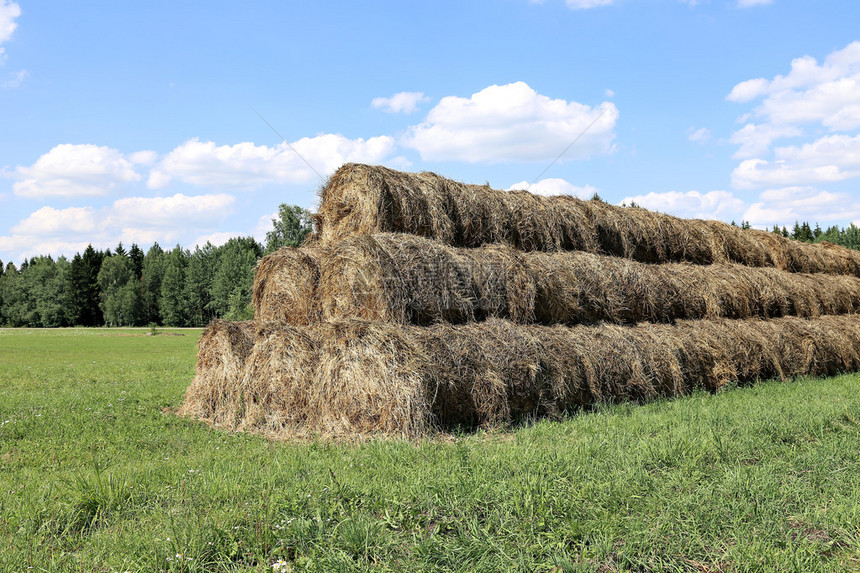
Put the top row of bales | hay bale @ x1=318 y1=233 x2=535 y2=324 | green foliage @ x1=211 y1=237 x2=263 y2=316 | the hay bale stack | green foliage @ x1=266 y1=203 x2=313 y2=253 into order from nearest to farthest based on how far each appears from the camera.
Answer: the hay bale stack, hay bale @ x1=318 y1=233 x2=535 y2=324, the top row of bales, green foliage @ x1=266 y1=203 x2=313 y2=253, green foliage @ x1=211 y1=237 x2=263 y2=316

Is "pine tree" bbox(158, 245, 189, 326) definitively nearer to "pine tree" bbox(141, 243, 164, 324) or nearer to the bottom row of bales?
"pine tree" bbox(141, 243, 164, 324)

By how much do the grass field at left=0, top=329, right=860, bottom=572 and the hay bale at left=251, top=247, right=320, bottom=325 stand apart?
136 inches

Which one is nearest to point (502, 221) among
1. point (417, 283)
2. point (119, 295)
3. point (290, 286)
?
point (417, 283)

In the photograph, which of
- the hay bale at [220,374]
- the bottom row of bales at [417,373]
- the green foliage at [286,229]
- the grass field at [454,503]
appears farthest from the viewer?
the green foliage at [286,229]

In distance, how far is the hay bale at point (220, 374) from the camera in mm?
9789

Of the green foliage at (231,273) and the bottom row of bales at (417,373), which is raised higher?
the green foliage at (231,273)

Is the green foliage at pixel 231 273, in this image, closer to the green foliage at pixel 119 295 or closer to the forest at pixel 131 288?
the forest at pixel 131 288

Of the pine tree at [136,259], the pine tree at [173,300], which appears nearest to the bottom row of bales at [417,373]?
the pine tree at [173,300]

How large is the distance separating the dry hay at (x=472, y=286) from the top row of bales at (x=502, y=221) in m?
0.74

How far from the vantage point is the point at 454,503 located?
447cm

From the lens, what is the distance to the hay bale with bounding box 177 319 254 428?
979 centimetres

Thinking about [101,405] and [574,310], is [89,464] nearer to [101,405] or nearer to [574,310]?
[101,405]

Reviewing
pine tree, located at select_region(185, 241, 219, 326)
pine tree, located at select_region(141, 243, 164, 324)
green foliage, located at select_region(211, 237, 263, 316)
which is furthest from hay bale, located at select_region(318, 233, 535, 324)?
pine tree, located at select_region(141, 243, 164, 324)

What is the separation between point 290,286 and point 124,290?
284 ft
